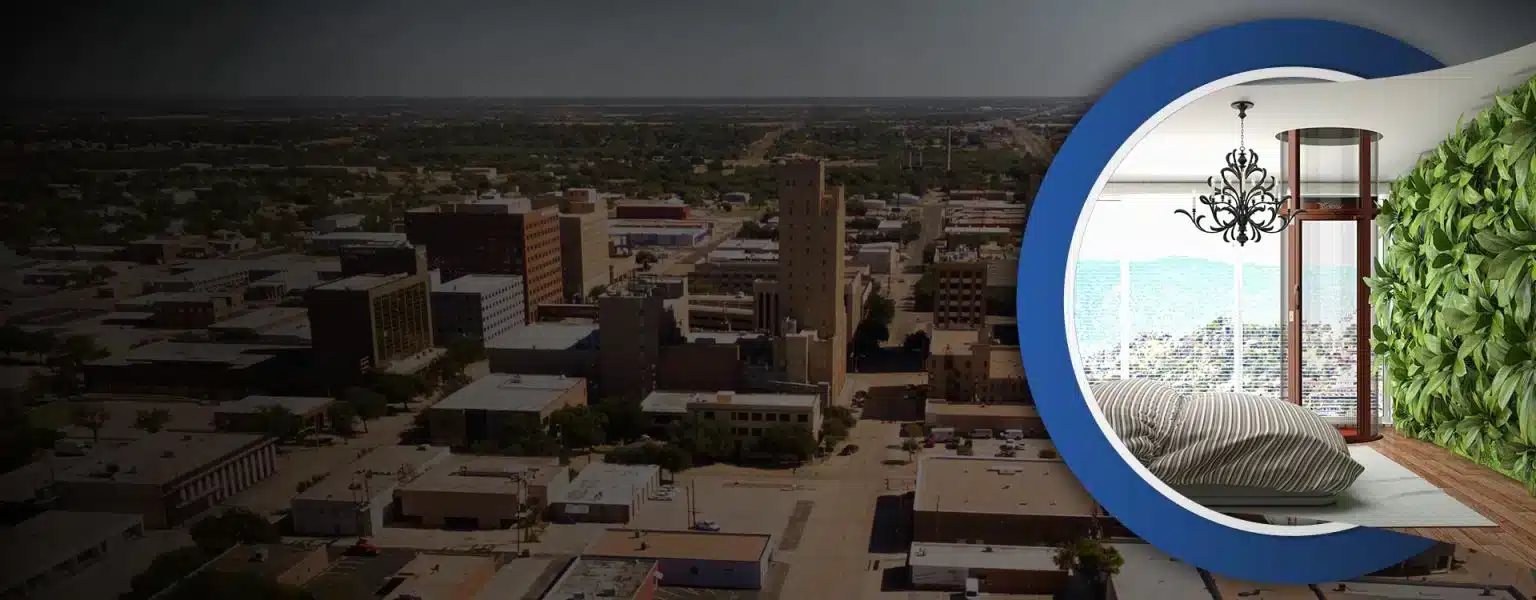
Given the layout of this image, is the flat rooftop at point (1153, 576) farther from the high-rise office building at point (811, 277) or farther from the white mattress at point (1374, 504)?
the high-rise office building at point (811, 277)

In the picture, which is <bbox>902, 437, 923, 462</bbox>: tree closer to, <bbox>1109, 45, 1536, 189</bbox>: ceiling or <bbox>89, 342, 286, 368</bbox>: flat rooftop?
<bbox>1109, 45, 1536, 189</bbox>: ceiling

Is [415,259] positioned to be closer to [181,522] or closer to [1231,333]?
[181,522]

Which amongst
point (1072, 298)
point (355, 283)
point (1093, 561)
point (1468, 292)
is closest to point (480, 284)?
point (355, 283)

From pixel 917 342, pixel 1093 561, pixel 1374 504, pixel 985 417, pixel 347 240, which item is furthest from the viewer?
pixel 347 240

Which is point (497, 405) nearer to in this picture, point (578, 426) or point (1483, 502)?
point (578, 426)

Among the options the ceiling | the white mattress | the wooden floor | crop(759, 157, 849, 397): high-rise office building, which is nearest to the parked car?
crop(759, 157, 849, 397): high-rise office building

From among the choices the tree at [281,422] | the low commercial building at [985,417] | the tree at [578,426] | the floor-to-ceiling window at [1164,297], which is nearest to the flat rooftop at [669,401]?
the tree at [578,426]

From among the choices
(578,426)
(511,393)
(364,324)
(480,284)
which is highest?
(480,284)
